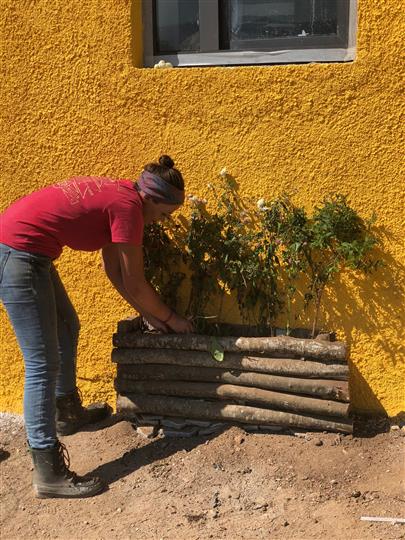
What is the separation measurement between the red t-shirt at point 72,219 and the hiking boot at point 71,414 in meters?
1.01

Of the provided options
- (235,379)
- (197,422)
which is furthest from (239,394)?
(197,422)

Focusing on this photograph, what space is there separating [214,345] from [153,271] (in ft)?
1.82

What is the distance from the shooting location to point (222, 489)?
3.55 meters

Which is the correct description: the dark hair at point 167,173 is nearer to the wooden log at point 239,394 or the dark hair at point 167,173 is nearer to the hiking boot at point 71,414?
the wooden log at point 239,394

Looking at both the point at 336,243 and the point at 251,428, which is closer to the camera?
the point at 336,243

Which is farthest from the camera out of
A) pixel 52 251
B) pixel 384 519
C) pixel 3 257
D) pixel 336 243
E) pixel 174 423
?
pixel 174 423

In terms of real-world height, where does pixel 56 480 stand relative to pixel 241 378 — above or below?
below

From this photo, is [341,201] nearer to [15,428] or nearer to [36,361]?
[36,361]

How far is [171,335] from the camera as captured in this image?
3.96 meters

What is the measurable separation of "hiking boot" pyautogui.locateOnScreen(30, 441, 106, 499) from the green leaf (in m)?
0.87

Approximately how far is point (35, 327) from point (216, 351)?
3.15ft

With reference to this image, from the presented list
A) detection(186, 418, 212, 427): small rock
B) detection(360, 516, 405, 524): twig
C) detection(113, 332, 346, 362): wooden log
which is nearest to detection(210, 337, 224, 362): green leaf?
detection(113, 332, 346, 362): wooden log

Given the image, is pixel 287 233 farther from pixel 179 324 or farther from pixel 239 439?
pixel 239 439

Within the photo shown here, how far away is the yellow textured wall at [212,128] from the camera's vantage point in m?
3.73
